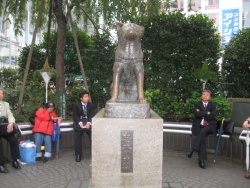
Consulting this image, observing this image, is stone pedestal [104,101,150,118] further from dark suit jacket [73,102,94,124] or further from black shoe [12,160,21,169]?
black shoe [12,160,21,169]

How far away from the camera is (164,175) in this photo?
584 centimetres

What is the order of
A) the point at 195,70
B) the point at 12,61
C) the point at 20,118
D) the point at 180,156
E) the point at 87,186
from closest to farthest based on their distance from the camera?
the point at 87,186, the point at 180,156, the point at 20,118, the point at 195,70, the point at 12,61

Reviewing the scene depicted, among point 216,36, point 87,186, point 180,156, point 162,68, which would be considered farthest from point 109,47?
point 87,186

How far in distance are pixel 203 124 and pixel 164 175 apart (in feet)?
4.67

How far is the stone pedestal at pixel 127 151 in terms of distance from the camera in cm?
439

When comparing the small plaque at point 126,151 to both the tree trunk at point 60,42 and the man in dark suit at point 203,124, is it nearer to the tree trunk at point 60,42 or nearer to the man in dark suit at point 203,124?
the man in dark suit at point 203,124

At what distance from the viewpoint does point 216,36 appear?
10.4 meters

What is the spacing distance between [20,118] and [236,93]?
6.57 m

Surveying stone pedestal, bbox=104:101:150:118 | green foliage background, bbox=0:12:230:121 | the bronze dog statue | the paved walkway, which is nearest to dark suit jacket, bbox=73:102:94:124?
the paved walkway

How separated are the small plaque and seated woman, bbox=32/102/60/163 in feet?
9.43

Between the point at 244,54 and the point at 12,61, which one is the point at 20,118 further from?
the point at 12,61

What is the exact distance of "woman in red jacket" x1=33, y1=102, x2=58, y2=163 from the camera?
22.1ft

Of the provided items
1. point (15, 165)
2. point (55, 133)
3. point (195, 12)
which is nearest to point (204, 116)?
point (55, 133)

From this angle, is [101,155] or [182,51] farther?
[182,51]
